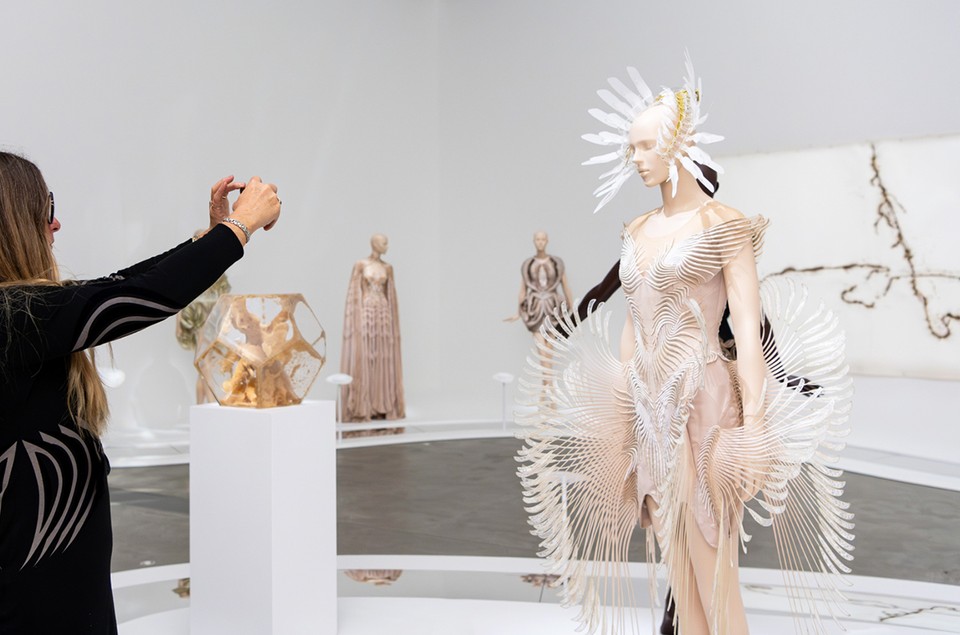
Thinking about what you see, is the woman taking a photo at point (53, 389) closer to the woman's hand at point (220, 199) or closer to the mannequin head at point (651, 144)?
the woman's hand at point (220, 199)

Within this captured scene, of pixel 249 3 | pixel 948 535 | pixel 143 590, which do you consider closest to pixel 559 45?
pixel 249 3

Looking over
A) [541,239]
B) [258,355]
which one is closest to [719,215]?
[258,355]

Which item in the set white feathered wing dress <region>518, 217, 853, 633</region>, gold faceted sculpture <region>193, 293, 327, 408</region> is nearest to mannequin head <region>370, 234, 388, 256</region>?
gold faceted sculpture <region>193, 293, 327, 408</region>

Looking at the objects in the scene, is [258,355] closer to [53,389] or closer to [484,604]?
[484,604]

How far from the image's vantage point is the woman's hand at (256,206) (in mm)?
1724

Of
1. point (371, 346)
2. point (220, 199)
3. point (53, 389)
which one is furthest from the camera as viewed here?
point (371, 346)

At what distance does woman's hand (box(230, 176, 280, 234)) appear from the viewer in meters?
1.72

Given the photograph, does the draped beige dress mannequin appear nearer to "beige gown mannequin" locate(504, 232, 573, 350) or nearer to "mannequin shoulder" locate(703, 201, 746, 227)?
"beige gown mannequin" locate(504, 232, 573, 350)

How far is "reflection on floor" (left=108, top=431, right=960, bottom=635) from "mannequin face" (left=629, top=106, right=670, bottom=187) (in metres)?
1.72

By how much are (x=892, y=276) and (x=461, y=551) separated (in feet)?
16.9

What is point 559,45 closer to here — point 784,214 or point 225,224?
point 784,214

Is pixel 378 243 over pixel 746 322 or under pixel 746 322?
over

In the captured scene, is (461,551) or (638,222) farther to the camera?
(461,551)

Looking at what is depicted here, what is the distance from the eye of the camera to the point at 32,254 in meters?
1.64
